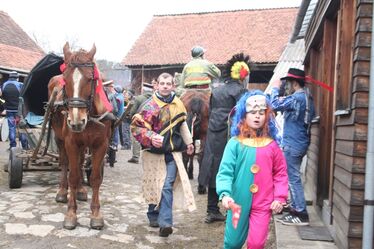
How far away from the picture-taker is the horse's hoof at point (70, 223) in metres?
5.20

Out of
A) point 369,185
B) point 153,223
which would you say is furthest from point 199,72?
point 369,185

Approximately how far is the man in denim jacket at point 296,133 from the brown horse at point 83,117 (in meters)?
2.02

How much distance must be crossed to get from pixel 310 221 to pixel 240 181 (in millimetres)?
2343

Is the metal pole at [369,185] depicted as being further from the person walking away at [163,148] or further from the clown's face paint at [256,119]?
the person walking away at [163,148]

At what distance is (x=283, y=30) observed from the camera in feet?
86.6

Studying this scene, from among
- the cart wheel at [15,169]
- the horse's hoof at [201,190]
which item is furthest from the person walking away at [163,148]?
the cart wheel at [15,169]

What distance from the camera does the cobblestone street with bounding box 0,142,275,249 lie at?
4.87 m

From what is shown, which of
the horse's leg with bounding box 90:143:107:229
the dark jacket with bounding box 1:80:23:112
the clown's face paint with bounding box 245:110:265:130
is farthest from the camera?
the dark jacket with bounding box 1:80:23:112

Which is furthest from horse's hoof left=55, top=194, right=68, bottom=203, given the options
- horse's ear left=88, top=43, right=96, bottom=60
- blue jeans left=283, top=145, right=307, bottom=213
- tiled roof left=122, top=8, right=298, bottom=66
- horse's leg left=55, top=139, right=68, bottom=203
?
tiled roof left=122, top=8, right=298, bottom=66

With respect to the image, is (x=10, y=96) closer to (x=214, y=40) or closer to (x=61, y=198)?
(x=61, y=198)

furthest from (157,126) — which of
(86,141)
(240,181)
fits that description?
(240,181)

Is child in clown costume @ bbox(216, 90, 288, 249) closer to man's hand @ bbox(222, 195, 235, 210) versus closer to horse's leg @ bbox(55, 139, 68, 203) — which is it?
man's hand @ bbox(222, 195, 235, 210)

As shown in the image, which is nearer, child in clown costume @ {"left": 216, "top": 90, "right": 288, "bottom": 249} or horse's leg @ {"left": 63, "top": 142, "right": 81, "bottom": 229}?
child in clown costume @ {"left": 216, "top": 90, "right": 288, "bottom": 249}

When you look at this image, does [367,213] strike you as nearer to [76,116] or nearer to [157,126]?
[157,126]
